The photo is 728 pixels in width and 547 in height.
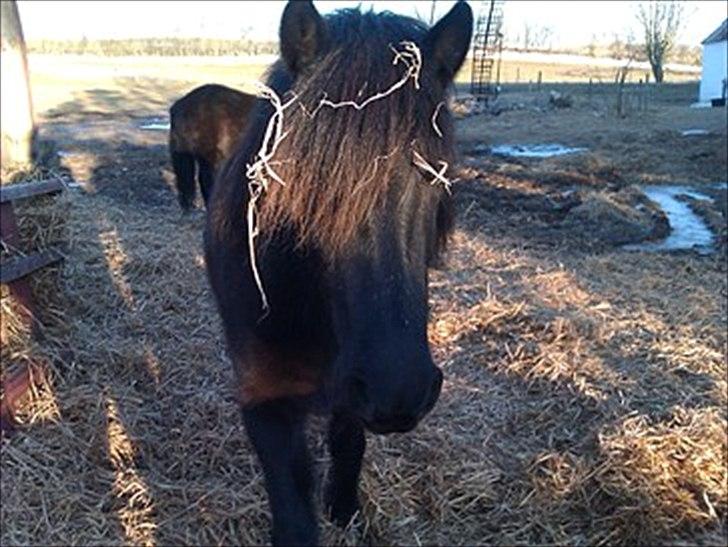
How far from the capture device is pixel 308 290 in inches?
75.0

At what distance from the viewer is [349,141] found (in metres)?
1.66

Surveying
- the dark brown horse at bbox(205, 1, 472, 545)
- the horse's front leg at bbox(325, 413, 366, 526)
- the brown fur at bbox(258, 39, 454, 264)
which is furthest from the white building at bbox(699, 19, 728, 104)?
the brown fur at bbox(258, 39, 454, 264)

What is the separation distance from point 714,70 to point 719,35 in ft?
9.82

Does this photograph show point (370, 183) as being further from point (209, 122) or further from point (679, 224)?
point (679, 224)

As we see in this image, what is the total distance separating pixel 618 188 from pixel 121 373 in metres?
8.62

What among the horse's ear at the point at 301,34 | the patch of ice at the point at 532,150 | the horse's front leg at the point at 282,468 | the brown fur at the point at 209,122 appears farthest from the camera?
the patch of ice at the point at 532,150

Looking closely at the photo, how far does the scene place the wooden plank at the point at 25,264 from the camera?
10.6ft

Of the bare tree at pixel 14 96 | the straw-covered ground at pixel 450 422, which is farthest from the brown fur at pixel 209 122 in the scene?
the bare tree at pixel 14 96

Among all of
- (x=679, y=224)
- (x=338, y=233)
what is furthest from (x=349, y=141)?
(x=679, y=224)

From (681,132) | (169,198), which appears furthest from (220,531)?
(681,132)

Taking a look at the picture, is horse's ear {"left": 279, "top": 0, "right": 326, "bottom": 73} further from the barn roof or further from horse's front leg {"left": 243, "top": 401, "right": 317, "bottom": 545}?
the barn roof

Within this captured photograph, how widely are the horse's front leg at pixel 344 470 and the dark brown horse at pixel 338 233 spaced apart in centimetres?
50

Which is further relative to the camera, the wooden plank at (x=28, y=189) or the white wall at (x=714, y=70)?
the white wall at (x=714, y=70)

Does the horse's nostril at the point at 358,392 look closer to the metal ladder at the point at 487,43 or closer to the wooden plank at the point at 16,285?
the wooden plank at the point at 16,285
